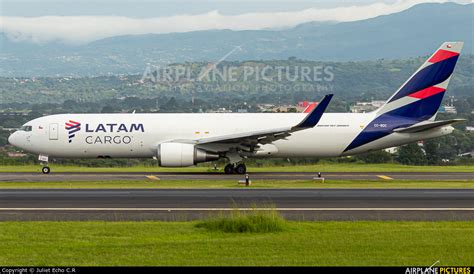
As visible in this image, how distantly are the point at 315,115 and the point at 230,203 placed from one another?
15.0 meters

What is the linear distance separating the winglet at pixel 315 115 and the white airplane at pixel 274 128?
3262 mm

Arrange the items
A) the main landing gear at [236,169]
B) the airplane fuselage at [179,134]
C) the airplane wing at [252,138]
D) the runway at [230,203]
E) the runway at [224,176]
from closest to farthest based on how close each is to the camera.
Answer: the runway at [230,203]
the runway at [224,176]
the airplane wing at [252,138]
the main landing gear at [236,169]
the airplane fuselage at [179,134]

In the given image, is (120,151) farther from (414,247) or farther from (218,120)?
(414,247)

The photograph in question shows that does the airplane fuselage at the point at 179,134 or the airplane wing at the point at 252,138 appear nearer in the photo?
the airplane wing at the point at 252,138

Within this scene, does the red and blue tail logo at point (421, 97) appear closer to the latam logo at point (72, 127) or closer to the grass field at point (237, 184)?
the grass field at point (237, 184)

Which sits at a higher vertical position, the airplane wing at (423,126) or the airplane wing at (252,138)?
the airplane wing at (423,126)

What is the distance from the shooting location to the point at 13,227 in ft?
73.6

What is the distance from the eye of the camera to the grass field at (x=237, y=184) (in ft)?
121

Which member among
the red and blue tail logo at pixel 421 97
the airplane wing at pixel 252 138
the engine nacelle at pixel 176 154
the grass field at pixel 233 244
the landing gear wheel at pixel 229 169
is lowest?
the grass field at pixel 233 244

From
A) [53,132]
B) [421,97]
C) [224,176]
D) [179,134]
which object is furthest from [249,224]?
[53,132]

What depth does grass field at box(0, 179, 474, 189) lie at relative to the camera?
3694cm

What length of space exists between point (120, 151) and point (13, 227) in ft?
82.8

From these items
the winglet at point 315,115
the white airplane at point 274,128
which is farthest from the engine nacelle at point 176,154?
the winglet at point 315,115

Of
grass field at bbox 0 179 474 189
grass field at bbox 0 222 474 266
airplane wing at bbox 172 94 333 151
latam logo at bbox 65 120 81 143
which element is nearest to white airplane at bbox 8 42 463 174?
latam logo at bbox 65 120 81 143
